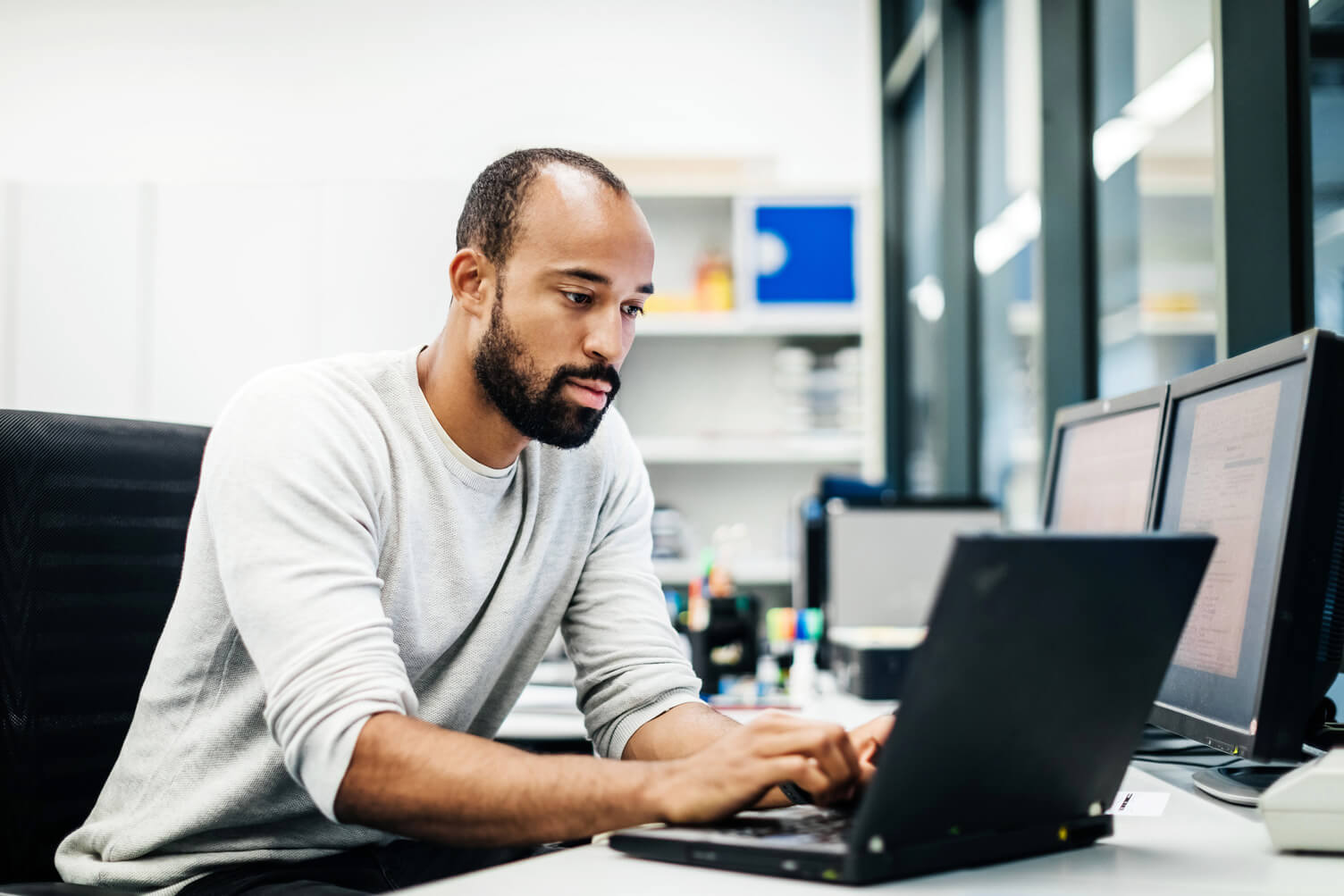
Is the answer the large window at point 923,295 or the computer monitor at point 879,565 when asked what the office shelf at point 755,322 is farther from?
the computer monitor at point 879,565

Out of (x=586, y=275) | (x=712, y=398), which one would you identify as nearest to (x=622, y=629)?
(x=586, y=275)

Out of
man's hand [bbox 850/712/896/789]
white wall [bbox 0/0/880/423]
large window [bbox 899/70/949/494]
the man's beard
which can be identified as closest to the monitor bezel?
man's hand [bbox 850/712/896/789]

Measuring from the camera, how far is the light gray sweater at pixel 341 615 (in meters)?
0.94

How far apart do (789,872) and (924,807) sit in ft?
0.31

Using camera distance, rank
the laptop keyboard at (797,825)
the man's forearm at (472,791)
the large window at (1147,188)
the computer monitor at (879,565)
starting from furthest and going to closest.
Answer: the computer monitor at (879,565)
the large window at (1147,188)
the man's forearm at (472,791)
the laptop keyboard at (797,825)

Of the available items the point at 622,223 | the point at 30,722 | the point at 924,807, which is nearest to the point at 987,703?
the point at 924,807

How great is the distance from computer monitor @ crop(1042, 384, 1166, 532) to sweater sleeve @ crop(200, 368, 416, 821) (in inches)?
31.2

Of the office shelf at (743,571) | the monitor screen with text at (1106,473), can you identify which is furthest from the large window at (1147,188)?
the office shelf at (743,571)

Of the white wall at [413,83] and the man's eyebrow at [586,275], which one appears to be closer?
the man's eyebrow at [586,275]

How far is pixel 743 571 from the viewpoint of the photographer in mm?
3988

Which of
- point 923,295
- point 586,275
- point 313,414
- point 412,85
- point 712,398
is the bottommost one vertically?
point 313,414

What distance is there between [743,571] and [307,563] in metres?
3.09

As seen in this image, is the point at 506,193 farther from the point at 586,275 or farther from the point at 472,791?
the point at 472,791

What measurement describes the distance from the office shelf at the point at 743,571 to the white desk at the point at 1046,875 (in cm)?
292
